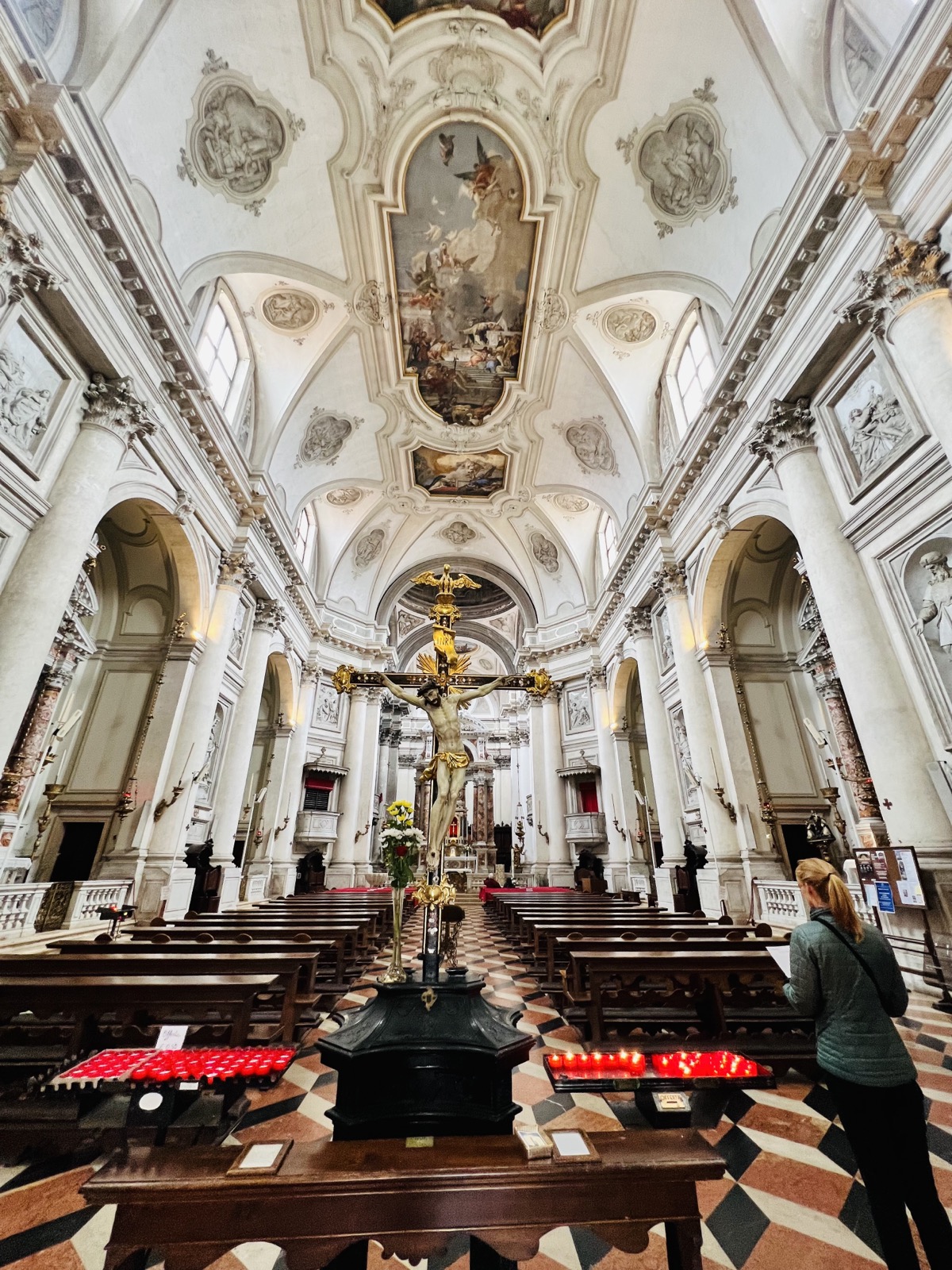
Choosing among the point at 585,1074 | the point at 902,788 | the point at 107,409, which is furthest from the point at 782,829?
the point at 107,409

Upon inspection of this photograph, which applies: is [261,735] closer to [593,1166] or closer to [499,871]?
[499,871]

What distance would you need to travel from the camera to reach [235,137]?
8.65m

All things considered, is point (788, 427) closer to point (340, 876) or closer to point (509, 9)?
point (509, 9)

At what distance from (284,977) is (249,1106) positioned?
1088 millimetres

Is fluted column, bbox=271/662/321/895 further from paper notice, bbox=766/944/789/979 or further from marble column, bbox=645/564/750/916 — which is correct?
paper notice, bbox=766/944/789/979

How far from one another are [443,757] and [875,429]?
6596mm

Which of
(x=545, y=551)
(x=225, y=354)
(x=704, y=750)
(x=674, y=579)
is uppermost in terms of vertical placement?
(x=545, y=551)

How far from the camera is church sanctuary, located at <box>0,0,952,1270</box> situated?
2.05 m

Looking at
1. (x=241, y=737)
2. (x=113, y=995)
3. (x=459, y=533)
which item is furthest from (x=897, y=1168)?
(x=459, y=533)

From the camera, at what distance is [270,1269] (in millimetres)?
1974

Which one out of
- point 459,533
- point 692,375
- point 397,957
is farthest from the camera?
point 459,533

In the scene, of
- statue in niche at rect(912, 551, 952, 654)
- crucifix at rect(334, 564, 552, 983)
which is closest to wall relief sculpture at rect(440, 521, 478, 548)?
statue in niche at rect(912, 551, 952, 654)

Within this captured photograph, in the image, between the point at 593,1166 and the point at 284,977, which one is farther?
the point at 284,977

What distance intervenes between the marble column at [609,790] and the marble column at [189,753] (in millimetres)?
10310
